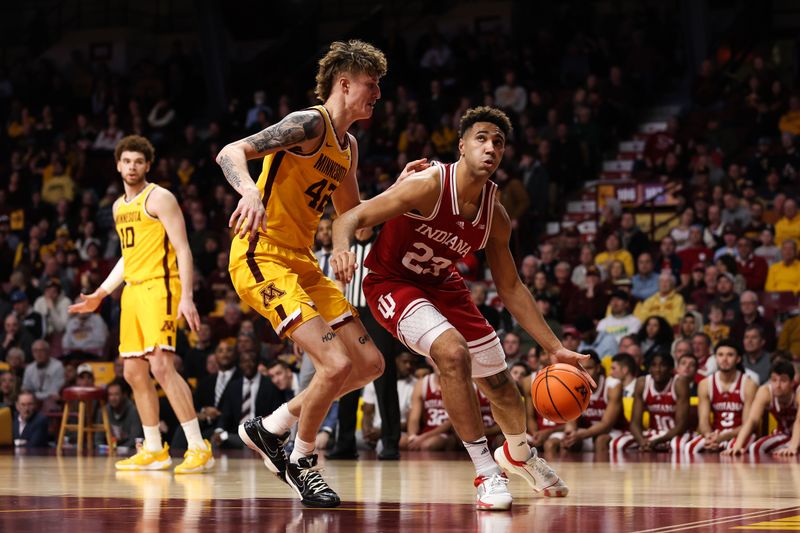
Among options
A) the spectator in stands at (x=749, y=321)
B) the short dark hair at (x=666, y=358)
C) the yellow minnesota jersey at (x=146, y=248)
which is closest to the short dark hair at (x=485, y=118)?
the yellow minnesota jersey at (x=146, y=248)

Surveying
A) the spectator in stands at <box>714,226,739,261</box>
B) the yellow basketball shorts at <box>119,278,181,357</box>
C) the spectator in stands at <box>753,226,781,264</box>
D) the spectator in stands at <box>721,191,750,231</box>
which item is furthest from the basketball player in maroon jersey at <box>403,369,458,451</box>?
the spectator in stands at <box>721,191,750,231</box>

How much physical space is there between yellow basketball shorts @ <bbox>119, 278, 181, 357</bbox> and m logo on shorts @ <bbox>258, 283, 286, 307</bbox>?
8.72 feet

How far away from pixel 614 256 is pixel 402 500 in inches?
342

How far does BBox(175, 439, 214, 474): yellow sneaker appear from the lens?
7801mm

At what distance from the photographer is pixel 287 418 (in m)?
5.77

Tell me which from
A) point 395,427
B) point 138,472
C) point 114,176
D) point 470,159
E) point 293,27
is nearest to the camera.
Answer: point 470,159

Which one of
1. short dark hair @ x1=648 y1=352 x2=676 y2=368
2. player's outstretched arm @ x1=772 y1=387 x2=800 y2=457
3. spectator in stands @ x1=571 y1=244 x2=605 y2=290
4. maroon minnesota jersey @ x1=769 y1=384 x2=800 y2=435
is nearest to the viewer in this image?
player's outstretched arm @ x1=772 y1=387 x2=800 y2=457

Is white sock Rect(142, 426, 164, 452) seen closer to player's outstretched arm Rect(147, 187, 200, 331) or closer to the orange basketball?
player's outstretched arm Rect(147, 187, 200, 331)

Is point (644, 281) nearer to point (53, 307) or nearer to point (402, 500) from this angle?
point (53, 307)

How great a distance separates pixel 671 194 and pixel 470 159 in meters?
9.85

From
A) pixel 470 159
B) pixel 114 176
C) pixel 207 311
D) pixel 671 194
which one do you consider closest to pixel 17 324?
pixel 207 311

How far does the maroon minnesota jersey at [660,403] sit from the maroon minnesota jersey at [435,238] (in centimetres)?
547

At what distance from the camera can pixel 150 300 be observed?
8023 mm

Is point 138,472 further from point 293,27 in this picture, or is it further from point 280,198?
point 293,27
